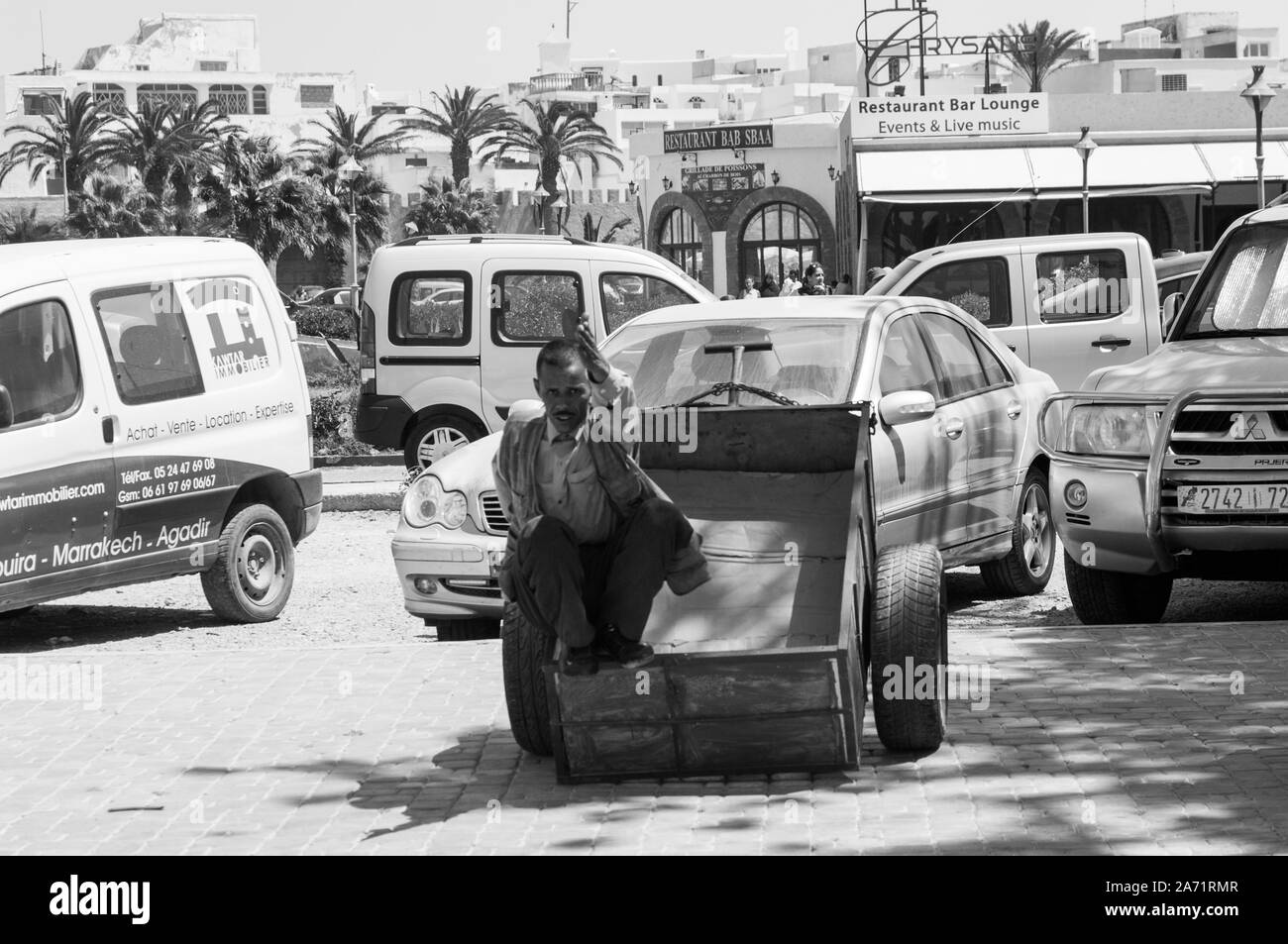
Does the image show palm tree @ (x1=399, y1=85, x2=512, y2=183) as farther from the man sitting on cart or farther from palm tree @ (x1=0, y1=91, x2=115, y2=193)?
the man sitting on cart

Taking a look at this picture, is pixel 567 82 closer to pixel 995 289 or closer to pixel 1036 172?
pixel 1036 172

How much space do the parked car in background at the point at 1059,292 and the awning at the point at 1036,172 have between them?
22.1m

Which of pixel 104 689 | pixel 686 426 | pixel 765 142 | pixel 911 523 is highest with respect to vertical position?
pixel 765 142

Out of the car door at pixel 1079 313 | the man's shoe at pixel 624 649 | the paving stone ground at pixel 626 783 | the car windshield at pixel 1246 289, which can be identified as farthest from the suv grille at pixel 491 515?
the car door at pixel 1079 313

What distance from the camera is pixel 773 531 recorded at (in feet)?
23.0

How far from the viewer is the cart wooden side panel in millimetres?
5645

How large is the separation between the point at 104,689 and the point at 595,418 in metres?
3.28

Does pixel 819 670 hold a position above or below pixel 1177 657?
above

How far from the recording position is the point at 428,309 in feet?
46.9

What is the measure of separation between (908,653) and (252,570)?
5.31 meters

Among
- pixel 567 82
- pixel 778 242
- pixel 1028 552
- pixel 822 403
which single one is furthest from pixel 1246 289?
pixel 567 82

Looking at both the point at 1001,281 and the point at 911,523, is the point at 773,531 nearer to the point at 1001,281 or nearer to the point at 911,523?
the point at 911,523

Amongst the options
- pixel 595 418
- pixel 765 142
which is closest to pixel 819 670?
pixel 595 418

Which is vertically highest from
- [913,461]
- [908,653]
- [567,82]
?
[567,82]
